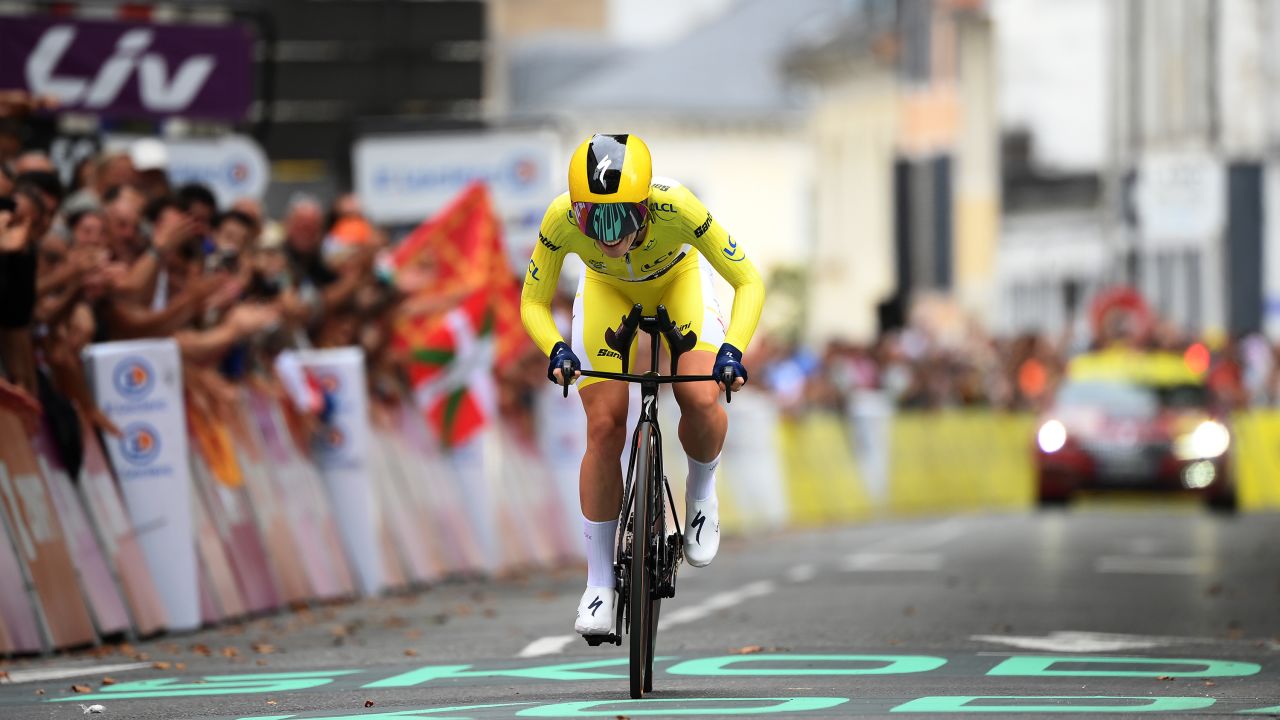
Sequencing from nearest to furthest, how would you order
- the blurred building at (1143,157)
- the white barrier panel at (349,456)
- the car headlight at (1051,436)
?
the white barrier panel at (349,456) < the car headlight at (1051,436) < the blurred building at (1143,157)

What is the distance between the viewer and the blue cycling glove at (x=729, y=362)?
33.5 ft

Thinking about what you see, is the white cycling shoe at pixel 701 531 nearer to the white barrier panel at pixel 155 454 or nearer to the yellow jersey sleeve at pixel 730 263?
the yellow jersey sleeve at pixel 730 263

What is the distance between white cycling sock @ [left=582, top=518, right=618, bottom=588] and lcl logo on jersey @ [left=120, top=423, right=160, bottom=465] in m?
4.09

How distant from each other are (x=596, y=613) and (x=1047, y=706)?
182 centimetres

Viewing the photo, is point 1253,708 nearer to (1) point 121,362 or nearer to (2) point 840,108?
(1) point 121,362

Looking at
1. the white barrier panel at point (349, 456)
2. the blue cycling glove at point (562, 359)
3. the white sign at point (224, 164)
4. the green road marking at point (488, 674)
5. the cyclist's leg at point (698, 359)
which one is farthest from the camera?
the white sign at point (224, 164)

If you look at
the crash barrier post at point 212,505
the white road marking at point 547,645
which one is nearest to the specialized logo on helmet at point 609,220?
the white road marking at point 547,645

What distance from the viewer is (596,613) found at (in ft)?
34.1

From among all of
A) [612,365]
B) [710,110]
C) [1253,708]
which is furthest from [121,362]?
[710,110]

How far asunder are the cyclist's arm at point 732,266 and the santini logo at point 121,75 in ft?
26.4

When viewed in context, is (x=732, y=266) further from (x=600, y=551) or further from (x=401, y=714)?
(x=401, y=714)

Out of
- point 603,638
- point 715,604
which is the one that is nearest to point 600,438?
point 603,638

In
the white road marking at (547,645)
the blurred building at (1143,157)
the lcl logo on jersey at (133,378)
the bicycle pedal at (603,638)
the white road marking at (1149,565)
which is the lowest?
the white road marking at (1149,565)

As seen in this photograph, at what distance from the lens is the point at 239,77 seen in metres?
18.8
